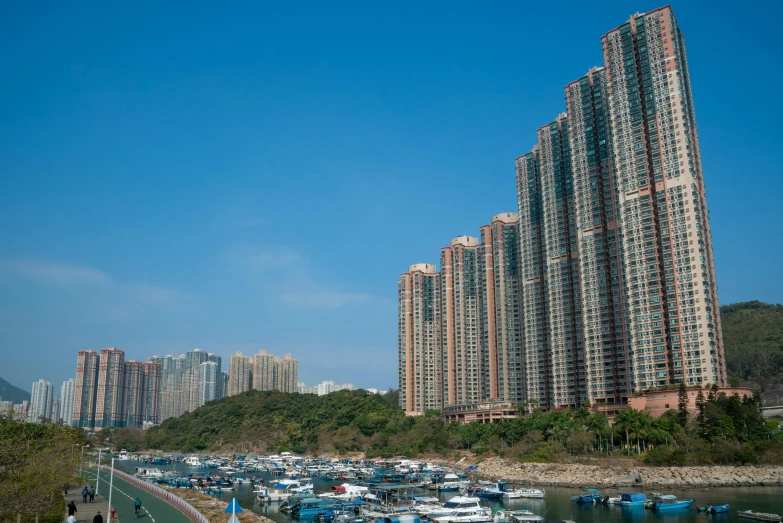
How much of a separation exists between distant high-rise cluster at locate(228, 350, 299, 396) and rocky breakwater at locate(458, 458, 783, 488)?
12742 centimetres

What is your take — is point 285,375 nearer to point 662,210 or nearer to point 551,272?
point 551,272


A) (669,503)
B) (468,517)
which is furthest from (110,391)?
(669,503)

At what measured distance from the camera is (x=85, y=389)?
7352 inches

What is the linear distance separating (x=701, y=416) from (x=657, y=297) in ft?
50.6

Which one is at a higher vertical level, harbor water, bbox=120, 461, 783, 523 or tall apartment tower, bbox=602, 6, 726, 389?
tall apartment tower, bbox=602, 6, 726, 389

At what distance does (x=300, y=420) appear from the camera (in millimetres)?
144500

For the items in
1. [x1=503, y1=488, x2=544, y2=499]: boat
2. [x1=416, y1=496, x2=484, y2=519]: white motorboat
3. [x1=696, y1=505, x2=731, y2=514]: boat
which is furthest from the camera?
[x1=503, y1=488, x2=544, y2=499]: boat

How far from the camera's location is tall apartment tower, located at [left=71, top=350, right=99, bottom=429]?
7298 inches

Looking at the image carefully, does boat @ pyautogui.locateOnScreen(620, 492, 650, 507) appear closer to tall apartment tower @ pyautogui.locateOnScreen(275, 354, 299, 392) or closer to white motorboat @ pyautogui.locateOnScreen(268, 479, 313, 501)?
white motorboat @ pyautogui.locateOnScreen(268, 479, 313, 501)

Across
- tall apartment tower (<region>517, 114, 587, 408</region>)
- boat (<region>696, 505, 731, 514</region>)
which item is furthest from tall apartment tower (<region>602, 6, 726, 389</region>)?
boat (<region>696, 505, 731, 514</region>)

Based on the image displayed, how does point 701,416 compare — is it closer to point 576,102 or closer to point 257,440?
point 576,102

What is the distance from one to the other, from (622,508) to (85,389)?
579 feet

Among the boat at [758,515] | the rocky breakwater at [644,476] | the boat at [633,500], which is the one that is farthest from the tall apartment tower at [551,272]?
the boat at [758,515]

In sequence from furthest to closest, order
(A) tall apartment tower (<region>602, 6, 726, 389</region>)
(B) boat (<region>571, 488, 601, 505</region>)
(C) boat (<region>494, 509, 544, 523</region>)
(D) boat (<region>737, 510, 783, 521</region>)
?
(A) tall apartment tower (<region>602, 6, 726, 389</region>), (B) boat (<region>571, 488, 601, 505</region>), (C) boat (<region>494, 509, 544, 523</region>), (D) boat (<region>737, 510, 783, 521</region>)
